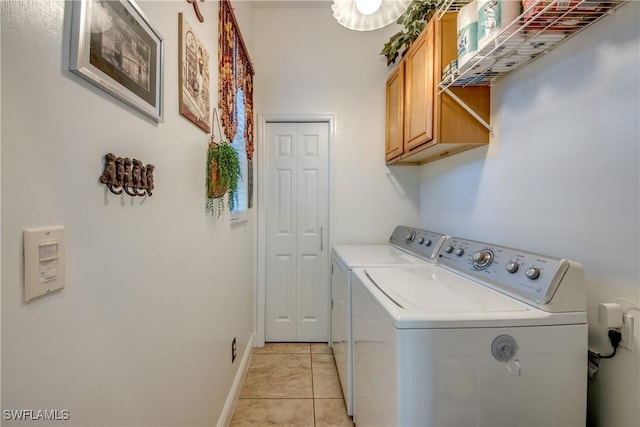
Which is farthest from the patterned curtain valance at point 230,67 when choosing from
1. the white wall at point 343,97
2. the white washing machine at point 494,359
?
the white washing machine at point 494,359

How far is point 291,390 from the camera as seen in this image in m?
1.94

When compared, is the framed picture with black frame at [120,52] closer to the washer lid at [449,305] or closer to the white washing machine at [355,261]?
the washer lid at [449,305]

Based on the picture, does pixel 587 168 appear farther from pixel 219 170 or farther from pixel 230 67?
pixel 230 67

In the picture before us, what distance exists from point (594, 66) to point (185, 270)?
1651mm

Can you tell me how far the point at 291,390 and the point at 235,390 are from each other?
0.39 m

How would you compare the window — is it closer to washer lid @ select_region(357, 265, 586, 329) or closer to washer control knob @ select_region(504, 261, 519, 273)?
washer lid @ select_region(357, 265, 586, 329)

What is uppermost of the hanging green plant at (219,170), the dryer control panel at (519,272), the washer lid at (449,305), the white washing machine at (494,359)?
the hanging green plant at (219,170)

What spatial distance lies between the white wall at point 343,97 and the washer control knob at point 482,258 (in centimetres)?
130

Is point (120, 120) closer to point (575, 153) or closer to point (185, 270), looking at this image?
point (185, 270)

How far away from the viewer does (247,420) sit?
1673 mm

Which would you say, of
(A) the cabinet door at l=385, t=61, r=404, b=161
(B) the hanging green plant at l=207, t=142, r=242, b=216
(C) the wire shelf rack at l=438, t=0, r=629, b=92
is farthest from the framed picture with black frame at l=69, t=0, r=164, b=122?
(A) the cabinet door at l=385, t=61, r=404, b=161

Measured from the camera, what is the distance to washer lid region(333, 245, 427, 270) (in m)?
1.65

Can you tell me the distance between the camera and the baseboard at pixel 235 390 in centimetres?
155

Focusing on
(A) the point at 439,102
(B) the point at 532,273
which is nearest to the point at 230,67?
(A) the point at 439,102
